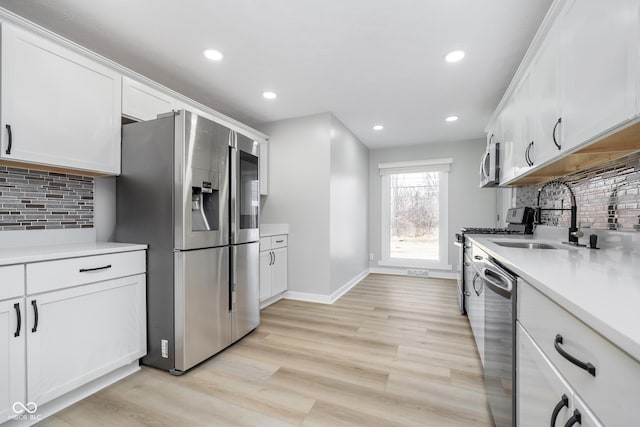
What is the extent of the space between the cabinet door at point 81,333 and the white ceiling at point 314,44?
1784 mm

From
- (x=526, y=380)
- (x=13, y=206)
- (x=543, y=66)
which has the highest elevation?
(x=543, y=66)

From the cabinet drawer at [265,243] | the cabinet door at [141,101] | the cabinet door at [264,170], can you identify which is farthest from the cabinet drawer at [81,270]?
the cabinet door at [264,170]

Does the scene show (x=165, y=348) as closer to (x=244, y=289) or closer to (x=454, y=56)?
(x=244, y=289)

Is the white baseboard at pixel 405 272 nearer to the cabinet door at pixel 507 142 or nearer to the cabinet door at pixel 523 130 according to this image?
the cabinet door at pixel 507 142

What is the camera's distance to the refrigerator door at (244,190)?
233 cm

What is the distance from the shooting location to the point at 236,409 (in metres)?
1.58

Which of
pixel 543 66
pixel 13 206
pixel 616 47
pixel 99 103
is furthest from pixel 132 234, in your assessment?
pixel 543 66

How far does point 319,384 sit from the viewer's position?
5.97 ft

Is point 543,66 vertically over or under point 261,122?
under

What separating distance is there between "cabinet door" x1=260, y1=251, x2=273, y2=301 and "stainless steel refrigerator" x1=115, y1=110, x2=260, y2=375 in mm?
823

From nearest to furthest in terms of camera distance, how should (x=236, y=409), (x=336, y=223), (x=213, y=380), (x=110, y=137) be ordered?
(x=236, y=409) → (x=213, y=380) → (x=110, y=137) → (x=336, y=223)

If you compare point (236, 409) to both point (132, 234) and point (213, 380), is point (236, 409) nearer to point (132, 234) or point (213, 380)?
point (213, 380)

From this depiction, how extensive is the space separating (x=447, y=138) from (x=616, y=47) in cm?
392

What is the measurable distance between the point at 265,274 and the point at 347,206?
1.65 meters
